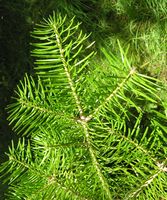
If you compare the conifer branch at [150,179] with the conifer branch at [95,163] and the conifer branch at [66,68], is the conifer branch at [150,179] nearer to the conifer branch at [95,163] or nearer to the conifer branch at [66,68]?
the conifer branch at [95,163]

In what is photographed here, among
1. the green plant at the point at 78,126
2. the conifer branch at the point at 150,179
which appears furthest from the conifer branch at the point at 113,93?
the conifer branch at the point at 150,179

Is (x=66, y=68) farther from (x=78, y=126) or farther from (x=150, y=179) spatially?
(x=150, y=179)

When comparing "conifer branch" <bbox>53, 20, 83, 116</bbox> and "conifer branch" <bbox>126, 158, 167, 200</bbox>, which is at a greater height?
"conifer branch" <bbox>53, 20, 83, 116</bbox>

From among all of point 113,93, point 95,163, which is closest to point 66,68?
point 113,93

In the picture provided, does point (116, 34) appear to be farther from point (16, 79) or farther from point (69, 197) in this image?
point (69, 197)

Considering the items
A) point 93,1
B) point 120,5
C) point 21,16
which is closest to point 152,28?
point 120,5

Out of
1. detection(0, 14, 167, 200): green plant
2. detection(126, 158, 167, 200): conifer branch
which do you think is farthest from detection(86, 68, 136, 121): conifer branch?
detection(126, 158, 167, 200): conifer branch

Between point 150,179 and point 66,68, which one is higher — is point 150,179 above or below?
below

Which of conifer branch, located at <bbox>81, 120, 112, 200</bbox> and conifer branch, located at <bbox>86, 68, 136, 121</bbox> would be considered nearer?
conifer branch, located at <bbox>86, 68, 136, 121</bbox>

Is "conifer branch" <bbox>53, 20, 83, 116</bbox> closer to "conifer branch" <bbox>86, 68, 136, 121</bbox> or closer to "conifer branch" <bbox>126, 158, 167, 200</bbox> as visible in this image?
"conifer branch" <bbox>86, 68, 136, 121</bbox>

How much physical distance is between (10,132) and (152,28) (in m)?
0.80

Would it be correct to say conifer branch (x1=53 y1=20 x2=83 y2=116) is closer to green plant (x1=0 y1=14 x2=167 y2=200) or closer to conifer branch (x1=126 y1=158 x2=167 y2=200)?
green plant (x1=0 y1=14 x2=167 y2=200)

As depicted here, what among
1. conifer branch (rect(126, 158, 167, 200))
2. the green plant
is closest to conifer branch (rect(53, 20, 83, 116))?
the green plant

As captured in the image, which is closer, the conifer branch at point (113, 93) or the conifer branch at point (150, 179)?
the conifer branch at point (113, 93)
